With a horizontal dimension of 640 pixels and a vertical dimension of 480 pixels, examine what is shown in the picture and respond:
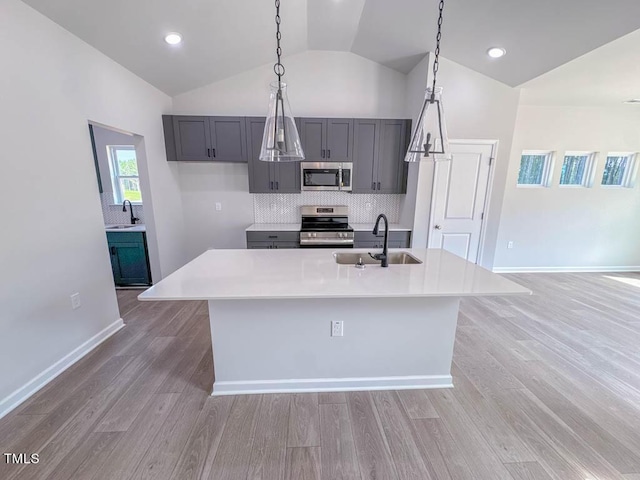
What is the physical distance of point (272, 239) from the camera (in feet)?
12.4

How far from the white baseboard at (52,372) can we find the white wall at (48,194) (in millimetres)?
20

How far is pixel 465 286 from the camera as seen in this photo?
1631 millimetres

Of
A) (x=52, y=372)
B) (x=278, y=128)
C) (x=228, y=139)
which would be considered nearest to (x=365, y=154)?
(x=228, y=139)

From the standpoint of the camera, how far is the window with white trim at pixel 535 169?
4.32 metres

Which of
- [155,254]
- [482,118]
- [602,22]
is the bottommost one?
[155,254]

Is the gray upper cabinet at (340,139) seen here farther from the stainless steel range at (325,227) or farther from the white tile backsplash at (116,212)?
the white tile backsplash at (116,212)

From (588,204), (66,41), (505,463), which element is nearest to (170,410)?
(505,463)

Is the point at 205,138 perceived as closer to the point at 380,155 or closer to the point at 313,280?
the point at 380,155

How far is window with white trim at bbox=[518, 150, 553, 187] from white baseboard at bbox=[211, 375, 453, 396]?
3.87m

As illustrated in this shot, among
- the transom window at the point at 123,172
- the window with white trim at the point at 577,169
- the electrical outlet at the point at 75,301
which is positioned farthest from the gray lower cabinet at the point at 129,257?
the window with white trim at the point at 577,169

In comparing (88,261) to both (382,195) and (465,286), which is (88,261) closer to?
(465,286)

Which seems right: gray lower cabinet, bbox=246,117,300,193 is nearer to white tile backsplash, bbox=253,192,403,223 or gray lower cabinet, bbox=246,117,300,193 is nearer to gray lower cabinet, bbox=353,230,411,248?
white tile backsplash, bbox=253,192,403,223

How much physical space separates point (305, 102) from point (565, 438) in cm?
425

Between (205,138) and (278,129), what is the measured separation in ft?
8.19
